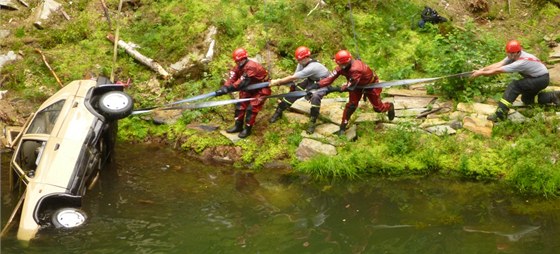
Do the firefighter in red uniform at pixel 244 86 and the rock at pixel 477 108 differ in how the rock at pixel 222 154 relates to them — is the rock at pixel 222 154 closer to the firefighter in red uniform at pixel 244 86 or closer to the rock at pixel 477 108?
the firefighter in red uniform at pixel 244 86

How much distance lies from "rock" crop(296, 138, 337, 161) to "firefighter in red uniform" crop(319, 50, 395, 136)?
1.66ft

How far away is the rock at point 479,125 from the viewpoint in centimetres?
1108

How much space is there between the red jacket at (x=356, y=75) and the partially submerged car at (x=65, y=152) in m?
3.64

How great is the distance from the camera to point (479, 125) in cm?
1113

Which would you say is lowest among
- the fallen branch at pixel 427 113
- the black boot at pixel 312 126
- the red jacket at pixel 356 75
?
the fallen branch at pixel 427 113

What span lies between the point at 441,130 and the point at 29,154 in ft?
24.4

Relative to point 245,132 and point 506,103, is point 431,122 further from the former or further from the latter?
point 245,132

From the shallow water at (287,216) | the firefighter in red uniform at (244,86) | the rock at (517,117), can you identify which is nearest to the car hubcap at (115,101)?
the shallow water at (287,216)

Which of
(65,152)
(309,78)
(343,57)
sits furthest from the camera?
(309,78)

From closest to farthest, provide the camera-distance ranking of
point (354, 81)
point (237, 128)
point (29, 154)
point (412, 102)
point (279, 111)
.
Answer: point (29, 154) < point (354, 81) < point (237, 128) < point (279, 111) < point (412, 102)

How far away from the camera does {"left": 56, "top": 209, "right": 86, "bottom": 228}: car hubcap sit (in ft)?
28.5

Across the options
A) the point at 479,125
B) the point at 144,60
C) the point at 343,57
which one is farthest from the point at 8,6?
the point at 479,125

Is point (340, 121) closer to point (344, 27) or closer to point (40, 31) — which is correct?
point (344, 27)

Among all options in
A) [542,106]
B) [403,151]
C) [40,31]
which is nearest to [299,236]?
[403,151]
